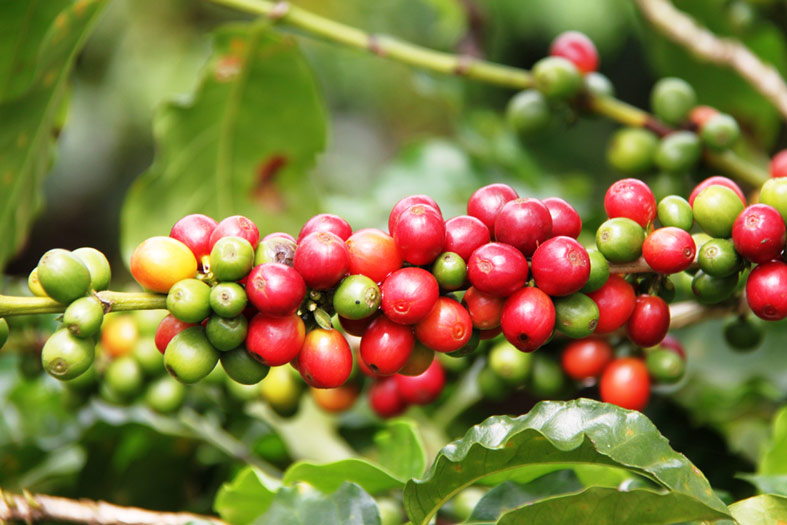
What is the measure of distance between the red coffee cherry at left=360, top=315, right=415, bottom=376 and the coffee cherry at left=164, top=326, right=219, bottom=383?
11cm

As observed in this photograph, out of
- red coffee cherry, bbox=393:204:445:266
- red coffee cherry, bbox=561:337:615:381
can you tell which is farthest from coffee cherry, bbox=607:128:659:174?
red coffee cherry, bbox=393:204:445:266

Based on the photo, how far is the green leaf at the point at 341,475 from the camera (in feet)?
2.27

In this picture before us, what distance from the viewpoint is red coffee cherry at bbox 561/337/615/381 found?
775 millimetres

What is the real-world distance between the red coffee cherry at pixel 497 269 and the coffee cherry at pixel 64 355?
28 cm

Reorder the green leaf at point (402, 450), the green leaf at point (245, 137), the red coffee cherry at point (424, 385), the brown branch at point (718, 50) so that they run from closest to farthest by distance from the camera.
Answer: the green leaf at point (402, 450) → the red coffee cherry at point (424, 385) → the brown branch at point (718, 50) → the green leaf at point (245, 137)

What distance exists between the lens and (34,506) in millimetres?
625

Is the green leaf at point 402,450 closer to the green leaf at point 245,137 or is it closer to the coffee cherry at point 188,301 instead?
the coffee cherry at point 188,301

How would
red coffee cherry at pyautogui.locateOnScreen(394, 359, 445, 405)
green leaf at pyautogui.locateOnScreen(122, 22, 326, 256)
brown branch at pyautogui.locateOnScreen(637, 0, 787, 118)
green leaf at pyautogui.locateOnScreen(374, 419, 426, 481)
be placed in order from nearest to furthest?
green leaf at pyautogui.locateOnScreen(374, 419, 426, 481), red coffee cherry at pyautogui.locateOnScreen(394, 359, 445, 405), brown branch at pyautogui.locateOnScreen(637, 0, 787, 118), green leaf at pyautogui.locateOnScreen(122, 22, 326, 256)

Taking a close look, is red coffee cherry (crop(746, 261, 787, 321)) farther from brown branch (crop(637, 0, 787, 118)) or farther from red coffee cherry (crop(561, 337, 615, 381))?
brown branch (crop(637, 0, 787, 118))

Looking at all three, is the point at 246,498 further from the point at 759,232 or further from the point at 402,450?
the point at 759,232

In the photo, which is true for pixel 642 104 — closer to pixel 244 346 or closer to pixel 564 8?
pixel 564 8

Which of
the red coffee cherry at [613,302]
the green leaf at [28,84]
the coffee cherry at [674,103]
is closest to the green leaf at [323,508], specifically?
the red coffee cherry at [613,302]

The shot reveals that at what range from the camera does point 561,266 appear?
54 cm

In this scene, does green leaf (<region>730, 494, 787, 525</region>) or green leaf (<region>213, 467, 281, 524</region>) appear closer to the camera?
green leaf (<region>730, 494, 787, 525</region>)
